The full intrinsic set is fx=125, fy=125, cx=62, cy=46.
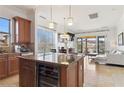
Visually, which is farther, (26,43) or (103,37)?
(103,37)

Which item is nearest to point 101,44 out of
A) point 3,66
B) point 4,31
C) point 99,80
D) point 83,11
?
point 83,11

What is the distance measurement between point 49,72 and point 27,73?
65 cm

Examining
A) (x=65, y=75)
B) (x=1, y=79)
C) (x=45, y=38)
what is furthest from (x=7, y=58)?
(x=45, y=38)

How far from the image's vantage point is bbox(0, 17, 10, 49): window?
4.71 meters

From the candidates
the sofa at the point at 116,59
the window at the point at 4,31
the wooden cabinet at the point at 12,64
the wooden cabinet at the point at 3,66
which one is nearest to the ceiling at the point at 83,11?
the window at the point at 4,31

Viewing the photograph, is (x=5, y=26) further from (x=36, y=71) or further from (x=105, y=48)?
(x=105, y=48)

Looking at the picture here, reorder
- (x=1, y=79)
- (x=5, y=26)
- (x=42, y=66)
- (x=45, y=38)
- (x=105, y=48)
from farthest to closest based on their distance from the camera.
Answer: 1. (x=105, y=48)
2. (x=45, y=38)
3. (x=5, y=26)
4. (x=1, y=79)
5. (x=42, y=66)

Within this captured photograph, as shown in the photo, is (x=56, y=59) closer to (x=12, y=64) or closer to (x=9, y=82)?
(x=9, y=82)

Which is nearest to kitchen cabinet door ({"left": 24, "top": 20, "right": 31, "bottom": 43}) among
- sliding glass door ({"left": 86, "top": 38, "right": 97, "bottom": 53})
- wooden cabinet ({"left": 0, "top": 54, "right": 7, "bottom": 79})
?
wooden cabinet ({"left": 0, "top": 54, "right": 7, "bottom": 79})

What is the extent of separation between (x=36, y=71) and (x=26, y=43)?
10.5ft

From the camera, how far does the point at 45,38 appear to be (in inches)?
301

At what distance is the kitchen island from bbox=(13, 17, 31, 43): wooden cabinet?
2.25 metres

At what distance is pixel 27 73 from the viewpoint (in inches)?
111

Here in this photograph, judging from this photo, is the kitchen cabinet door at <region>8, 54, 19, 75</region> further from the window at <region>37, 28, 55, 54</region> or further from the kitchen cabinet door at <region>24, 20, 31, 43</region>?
the window at <region>37, 28, 55, 54</region>
